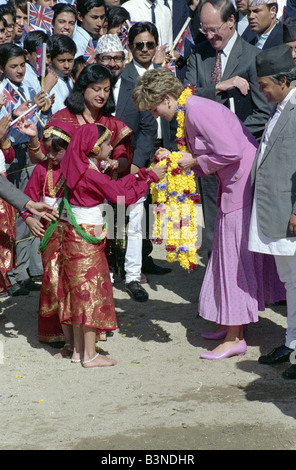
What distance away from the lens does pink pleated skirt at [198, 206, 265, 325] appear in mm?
5812

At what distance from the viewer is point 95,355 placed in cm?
594

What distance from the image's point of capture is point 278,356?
5723 millimetres

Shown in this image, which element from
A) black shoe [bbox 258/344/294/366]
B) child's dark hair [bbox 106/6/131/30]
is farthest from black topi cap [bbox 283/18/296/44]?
black shoe [bbox 258/344/294/366]

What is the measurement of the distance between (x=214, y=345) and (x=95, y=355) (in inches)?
39.5

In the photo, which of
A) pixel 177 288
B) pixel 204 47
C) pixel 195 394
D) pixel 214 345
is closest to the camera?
pixel 195 394

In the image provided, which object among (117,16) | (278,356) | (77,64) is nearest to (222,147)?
(278,356)

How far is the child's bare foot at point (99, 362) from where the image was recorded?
231 inches

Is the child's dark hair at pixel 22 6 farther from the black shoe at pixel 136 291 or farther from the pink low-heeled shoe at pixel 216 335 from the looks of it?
the pink low-heeled shoe at pixel 216 335

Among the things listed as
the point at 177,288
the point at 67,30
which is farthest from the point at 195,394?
the point at 67,30

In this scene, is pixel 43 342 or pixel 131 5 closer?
pixel 43 342

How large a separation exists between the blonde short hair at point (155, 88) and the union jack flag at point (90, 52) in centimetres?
261

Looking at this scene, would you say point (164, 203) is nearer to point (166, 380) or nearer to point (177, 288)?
point (166, 380)

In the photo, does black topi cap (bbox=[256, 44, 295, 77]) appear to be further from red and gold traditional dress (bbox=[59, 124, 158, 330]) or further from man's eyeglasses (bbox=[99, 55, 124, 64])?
man's eyeglasses (bbox=[99, 55, 124, 64])

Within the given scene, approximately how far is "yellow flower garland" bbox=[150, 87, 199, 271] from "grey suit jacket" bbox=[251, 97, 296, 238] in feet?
2.03
